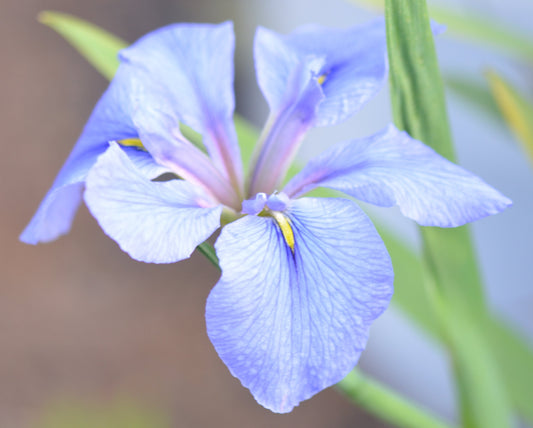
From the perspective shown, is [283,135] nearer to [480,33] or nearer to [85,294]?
[480,33]

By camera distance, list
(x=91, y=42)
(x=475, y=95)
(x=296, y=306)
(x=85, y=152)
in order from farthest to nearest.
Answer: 1. (x=475, y=95)
2. (x=91, y=42)
3. (x=85, y=152)
4. (x=296, y=306)

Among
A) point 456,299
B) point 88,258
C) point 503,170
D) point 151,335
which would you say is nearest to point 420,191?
point 456,299

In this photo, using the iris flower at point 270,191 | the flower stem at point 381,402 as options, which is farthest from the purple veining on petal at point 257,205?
the flower stem at point 381,402

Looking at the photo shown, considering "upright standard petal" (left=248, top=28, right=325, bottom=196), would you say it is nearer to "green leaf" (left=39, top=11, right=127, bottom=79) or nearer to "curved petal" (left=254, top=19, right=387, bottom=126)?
"curved petal" (left=254, top=19, right=387, bottom=126)

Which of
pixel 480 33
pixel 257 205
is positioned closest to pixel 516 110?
pixel 480 33

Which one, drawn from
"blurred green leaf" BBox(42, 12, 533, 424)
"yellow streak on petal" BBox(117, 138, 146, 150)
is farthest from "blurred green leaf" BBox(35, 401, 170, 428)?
"yellow streak on petal" BBox(117, 138, 146, 150)

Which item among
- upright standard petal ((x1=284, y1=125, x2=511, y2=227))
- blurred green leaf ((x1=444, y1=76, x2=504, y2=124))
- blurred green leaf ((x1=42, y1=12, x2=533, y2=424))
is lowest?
blurred green leaf ((x1=42, y1=12, x2=533, y2=424))

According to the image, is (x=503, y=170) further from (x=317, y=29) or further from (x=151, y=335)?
(x=151, y=335)
